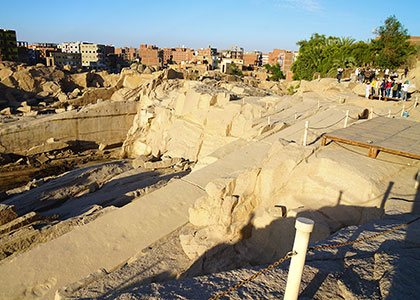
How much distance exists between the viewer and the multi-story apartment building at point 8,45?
142 feet

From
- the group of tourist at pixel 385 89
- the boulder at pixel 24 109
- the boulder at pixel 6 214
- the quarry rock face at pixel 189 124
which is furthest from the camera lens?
the boulder at pixel 24 109

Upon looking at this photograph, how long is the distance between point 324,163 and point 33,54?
7262cm

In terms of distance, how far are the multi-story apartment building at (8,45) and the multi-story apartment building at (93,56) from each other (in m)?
13.5

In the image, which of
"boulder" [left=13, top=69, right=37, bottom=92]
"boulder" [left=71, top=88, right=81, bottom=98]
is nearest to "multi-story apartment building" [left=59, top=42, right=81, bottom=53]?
"boulder" [left=13, top=69, right=37, bottom=92]

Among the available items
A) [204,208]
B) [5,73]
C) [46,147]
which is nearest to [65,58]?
[5,73]

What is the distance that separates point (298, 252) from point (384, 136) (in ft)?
19.7

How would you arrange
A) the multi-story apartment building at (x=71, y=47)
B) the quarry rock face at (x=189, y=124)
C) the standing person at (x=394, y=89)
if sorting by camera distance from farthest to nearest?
1. the multi-story apartment building at (x=71, y=47)
2. the standing person at (x=394, y=89)
3. the quarry rock face at (x=189, y=124)

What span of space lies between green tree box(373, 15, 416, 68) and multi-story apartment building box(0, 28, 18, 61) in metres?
48.4

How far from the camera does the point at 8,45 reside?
44.2 meters

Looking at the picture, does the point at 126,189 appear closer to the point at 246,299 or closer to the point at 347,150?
the point at 347,150

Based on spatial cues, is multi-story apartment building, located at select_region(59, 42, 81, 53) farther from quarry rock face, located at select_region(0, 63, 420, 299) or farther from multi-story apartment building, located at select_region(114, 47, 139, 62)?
quarry rock face, located at select_region(0, 63, 420, 299)

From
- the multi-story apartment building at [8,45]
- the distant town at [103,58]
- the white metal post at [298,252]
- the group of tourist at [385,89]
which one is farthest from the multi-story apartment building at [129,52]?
the white metal post at [298,252]

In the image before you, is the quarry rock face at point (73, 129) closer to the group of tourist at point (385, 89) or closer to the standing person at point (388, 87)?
the group of tourist at point (385, 89)

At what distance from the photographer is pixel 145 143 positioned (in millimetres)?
17156
